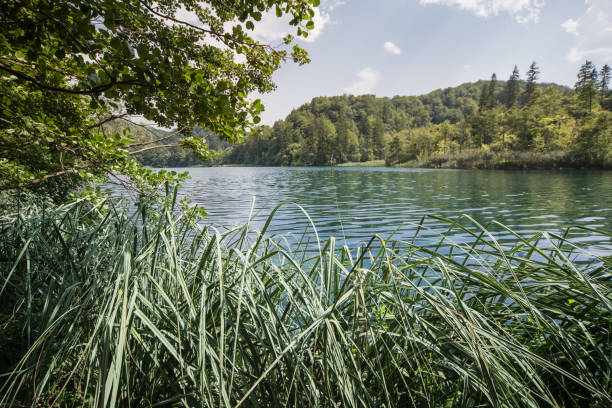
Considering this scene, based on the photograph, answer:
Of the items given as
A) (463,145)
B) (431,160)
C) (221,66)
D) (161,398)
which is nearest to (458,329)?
(161,398)

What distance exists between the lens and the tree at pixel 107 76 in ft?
4.50

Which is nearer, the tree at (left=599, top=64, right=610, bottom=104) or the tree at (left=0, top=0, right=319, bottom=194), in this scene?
the tree at (left=0, top=0, right=319, bottom=194)

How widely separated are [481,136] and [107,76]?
78.5 meters

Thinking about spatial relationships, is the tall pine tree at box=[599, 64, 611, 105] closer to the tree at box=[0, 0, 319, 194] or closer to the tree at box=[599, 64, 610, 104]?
the tree at box=[599, 64, 610, 104]

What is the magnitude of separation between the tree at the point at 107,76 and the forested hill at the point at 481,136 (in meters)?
1.01

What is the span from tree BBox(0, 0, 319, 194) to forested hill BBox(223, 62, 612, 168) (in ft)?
3.32

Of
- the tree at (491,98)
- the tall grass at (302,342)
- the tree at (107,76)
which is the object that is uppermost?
the tree at (491,98)

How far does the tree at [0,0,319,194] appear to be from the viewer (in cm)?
137

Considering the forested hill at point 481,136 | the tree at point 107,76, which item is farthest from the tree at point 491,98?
the tree at point 107,76

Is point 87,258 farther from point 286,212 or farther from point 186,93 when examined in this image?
point 286,212

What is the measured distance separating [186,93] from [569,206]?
792 inches

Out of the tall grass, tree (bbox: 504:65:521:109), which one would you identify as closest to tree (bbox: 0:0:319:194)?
the tall grass

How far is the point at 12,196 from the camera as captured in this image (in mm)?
4641

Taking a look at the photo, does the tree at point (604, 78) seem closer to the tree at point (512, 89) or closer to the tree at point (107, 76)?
the tree at point (512, 89)
